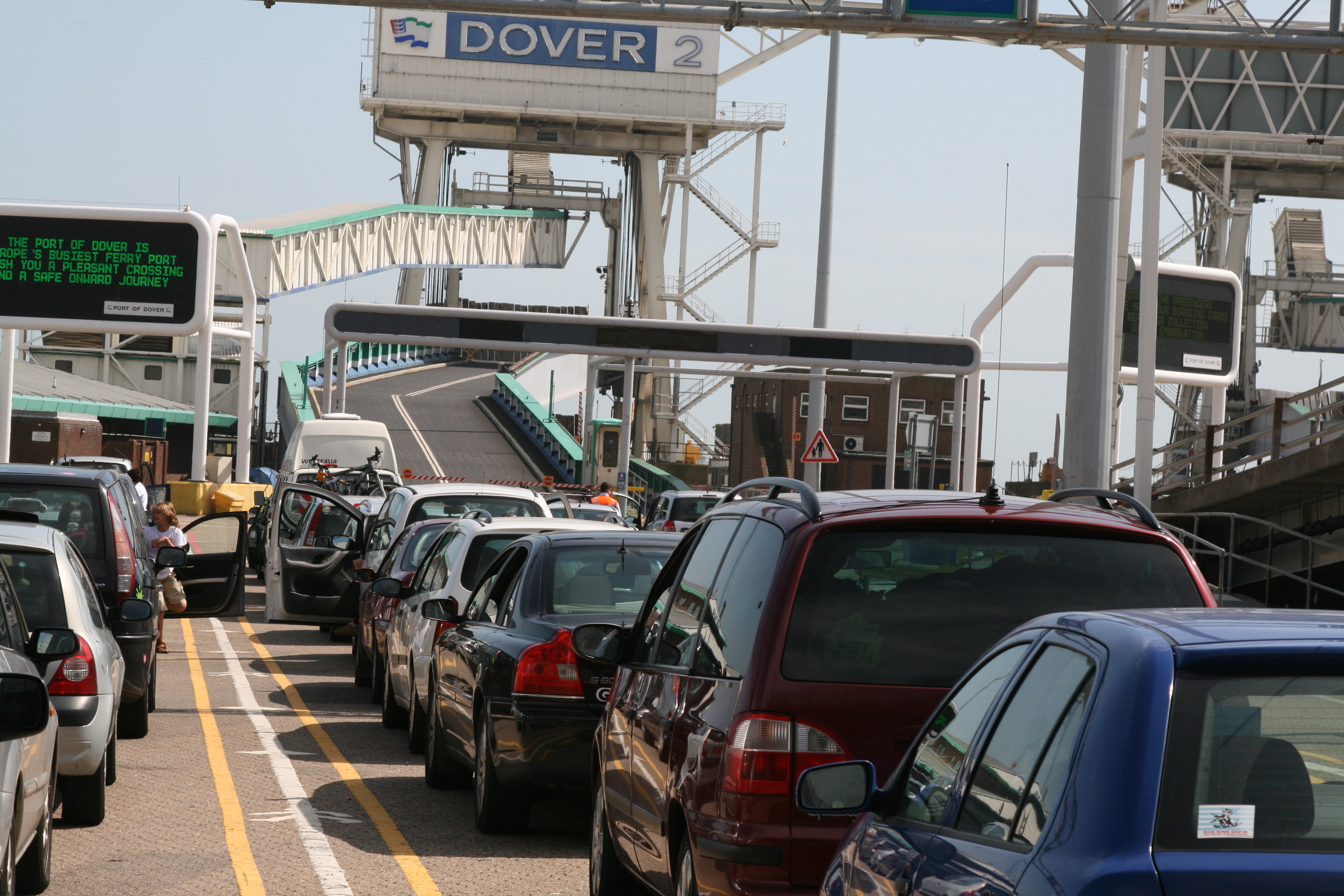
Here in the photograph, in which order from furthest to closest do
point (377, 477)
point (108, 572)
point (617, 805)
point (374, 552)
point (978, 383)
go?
1. point (978, 383)
2. point (377, 477)
3. point (374, 552)
4. point (108, 572)
5. point (617, 805)

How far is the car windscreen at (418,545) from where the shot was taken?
1489cm

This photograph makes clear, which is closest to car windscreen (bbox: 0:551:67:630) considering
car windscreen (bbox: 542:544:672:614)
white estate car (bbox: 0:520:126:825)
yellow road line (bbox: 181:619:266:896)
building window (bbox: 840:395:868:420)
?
white estate car (bbox: 0:520:126:825)

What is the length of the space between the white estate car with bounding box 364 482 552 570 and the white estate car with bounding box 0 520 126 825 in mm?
8198

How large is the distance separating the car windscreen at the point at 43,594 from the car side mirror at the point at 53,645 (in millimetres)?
1113

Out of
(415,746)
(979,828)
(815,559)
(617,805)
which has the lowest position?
(415,746)

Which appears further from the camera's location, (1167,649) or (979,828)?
(979,828)

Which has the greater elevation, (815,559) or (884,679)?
(815,559)

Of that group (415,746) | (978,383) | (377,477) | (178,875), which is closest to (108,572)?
(415,746)

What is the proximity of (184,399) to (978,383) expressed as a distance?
1907 inches

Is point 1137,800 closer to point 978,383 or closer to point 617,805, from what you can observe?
point 617,805

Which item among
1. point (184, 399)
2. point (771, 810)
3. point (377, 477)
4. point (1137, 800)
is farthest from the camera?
point (184, 399)

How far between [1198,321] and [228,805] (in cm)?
2392

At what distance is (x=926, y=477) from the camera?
75.9 m

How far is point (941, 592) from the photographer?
521cm
